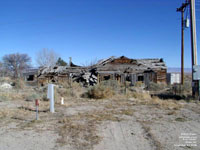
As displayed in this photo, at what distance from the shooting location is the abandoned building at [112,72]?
27344 mm

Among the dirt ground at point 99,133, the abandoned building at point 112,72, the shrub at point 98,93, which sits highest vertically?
the abandoned building at point 112,72

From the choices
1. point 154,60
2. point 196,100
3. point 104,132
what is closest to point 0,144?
point 104,132

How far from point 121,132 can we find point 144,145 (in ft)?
3.67

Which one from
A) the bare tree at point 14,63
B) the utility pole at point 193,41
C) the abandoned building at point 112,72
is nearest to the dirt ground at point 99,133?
the utility pole at point 193,41

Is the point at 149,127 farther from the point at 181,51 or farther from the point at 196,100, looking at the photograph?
the point at 181,51

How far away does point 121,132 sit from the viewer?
525 cm

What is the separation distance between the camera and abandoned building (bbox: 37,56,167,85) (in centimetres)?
2734

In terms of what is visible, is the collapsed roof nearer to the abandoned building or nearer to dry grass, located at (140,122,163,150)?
the abandoned building

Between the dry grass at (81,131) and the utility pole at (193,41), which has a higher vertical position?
the utility pole at (193,41)

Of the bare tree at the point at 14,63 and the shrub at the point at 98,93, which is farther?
the bare tree at the point at 14,63

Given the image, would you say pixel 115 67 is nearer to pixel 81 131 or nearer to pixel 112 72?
pixel 112 72

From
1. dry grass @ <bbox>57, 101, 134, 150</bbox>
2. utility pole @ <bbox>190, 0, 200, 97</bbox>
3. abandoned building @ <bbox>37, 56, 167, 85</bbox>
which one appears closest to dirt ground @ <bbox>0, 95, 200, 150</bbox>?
dry grass @ <bbox>57, 101, 134, 150</bbox>

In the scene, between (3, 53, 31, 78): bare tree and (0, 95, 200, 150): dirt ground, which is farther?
(3, 53, 31, 78): bare tree

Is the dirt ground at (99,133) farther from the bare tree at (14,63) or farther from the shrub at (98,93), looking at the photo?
the bare tree at (14,63)
